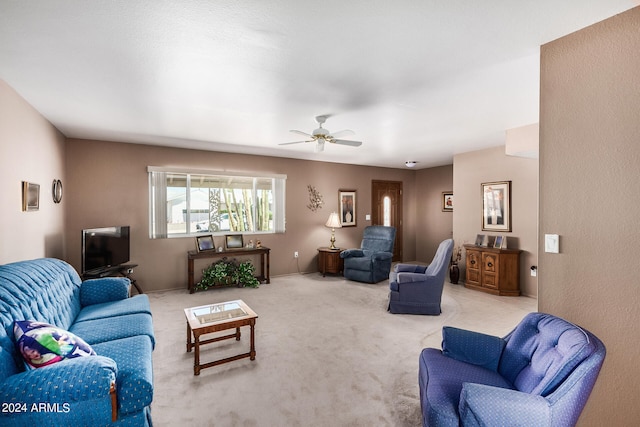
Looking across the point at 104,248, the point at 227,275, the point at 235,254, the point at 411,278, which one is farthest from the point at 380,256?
the point at 104,248

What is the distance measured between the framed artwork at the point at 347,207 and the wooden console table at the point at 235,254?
2105mm

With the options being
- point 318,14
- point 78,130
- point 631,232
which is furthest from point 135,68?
point 631,232

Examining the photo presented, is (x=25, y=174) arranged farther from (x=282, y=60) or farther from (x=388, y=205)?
(x=388, y=205)

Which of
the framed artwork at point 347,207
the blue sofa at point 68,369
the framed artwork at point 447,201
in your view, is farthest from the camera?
the framed artwork at point 447,201

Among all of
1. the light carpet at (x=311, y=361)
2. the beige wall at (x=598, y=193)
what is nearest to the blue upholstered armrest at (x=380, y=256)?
the light carpet at (x=311, y=361)

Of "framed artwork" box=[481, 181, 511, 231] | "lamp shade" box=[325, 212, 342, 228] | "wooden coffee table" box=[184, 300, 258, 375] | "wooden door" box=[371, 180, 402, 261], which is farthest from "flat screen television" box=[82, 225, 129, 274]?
"framed artwork" box=[481, 181, 511, 231]

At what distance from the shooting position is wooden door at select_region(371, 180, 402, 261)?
7.63 m

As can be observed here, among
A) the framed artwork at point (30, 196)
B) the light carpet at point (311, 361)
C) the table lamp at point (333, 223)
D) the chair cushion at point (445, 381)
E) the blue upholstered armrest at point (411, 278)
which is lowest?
the light carpet at point (311, 361)

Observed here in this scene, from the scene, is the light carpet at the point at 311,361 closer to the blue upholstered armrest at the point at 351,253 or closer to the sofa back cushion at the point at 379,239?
the blue upholstered armrest at the point at 351,253

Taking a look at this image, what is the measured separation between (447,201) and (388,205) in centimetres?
144

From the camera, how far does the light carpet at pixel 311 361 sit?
203 centimetres

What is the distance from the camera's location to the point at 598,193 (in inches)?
67.3

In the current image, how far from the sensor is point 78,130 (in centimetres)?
406

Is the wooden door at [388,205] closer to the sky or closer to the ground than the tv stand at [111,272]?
closer to the sky
